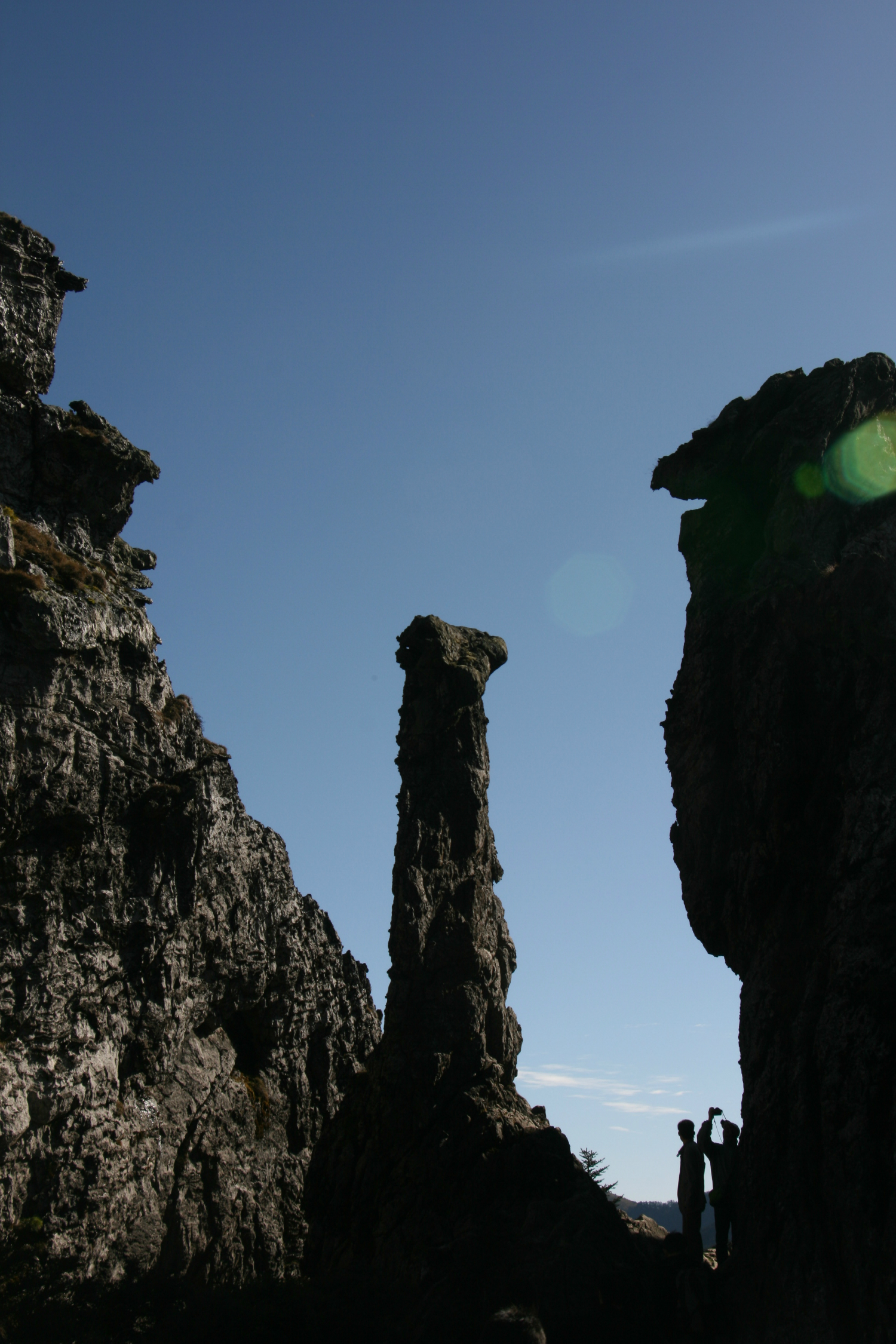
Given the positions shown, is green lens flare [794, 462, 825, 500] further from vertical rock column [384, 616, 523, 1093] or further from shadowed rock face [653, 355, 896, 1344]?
vertical rock column [384, 616, 523, 1093]

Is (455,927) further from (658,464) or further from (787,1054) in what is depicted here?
(658,464)

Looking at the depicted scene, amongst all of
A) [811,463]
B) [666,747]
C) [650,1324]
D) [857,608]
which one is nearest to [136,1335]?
[650,1324]

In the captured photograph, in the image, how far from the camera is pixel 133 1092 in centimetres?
2925

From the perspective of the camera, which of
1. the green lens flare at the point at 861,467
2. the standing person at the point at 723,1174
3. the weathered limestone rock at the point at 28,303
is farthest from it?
the weathered limestone rock at the point at 28,303

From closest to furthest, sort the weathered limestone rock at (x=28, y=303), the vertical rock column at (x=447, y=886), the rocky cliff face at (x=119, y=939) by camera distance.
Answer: the vertical rock column at (x=447, y=886) < the rocky cliff face at (x=119, y=939) < the weathered limestone rock at (x=28, y=303)

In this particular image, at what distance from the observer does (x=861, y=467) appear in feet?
78.3

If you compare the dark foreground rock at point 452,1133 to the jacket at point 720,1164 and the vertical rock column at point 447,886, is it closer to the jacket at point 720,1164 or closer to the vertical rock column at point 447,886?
the vertical rock column at point 447,886

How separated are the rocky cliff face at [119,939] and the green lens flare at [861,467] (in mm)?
20572

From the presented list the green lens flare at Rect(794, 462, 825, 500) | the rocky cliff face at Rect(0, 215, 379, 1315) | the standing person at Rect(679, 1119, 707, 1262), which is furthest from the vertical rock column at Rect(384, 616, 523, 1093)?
the green lens flare at Rect(794, 462, 825, 500)

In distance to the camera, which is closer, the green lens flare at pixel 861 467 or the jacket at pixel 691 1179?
the jacket at pixel 691 1179

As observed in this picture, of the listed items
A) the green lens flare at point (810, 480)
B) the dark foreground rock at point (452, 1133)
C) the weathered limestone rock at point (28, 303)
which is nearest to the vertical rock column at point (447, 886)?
the dark foreground rock at point (452, 1133)

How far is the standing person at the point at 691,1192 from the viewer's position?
21.5 meters

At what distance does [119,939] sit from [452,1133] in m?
12.0

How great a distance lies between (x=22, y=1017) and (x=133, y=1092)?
403 centimetres
